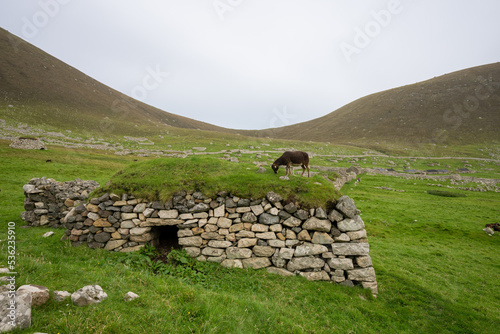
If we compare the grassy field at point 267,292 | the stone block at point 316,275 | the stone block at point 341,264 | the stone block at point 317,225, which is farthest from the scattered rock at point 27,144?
the stone block at point 341,264

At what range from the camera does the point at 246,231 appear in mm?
8602

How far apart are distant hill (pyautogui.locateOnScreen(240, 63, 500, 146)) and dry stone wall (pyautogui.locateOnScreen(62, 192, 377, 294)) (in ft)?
317

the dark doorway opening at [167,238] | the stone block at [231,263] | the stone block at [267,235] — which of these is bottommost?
the stone block at [231,263]

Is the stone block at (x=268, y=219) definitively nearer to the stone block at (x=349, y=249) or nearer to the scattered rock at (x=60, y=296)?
the stone block at (x=349, y=249)

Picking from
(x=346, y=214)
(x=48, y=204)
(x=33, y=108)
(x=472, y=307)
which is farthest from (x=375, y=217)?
(x=33, y=108)

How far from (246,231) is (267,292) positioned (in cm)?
228

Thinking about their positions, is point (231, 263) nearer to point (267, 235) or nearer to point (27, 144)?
point (267, 235)

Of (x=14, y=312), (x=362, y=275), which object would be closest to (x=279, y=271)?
(x=362, y=275)

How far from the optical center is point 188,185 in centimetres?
920

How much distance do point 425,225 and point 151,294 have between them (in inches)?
847

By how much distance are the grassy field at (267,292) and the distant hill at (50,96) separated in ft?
237

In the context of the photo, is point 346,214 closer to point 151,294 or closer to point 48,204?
point 151,294

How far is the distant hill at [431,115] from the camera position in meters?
93.9

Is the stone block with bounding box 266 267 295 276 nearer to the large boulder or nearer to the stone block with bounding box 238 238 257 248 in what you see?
the stone block with bounding box 238 238 257 248
